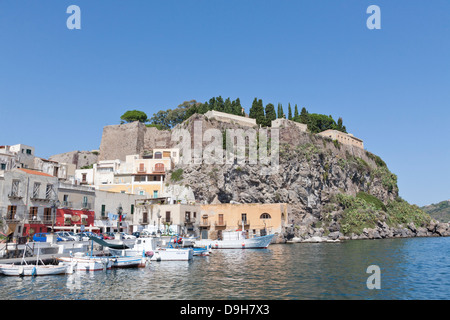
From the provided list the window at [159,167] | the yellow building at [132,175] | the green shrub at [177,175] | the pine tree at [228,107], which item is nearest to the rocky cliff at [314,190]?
the green shrub at [177,175]

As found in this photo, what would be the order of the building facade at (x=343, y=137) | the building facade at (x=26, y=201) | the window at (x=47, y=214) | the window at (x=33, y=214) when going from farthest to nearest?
the building facade at (x=343, y=137) < the window at (x=47, y=214) < the window at (x=33, y=214) < the building facade at (x=26, y=201)

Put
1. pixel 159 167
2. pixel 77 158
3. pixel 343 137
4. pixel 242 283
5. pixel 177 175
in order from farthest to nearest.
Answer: pixel 343 137 < pixel 77 158 < pixel 159 167 < pixel 177 175 < pixel 242 283

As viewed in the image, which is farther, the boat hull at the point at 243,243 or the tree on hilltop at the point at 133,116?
the tree on hilltop at the point at 133,116

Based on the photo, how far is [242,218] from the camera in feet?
161

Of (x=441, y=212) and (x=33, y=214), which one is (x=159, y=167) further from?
(x=441, y=212)

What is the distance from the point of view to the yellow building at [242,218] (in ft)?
160

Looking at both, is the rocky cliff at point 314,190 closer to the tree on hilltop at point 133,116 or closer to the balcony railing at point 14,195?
the tree on hilltop at point 133,116

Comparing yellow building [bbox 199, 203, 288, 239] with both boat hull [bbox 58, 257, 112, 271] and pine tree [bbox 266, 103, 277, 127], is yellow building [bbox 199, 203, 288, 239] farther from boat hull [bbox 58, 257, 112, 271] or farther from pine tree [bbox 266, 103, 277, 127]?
pine tree [bbox 266, 103, 277, 127]

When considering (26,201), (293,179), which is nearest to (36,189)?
(26,201)

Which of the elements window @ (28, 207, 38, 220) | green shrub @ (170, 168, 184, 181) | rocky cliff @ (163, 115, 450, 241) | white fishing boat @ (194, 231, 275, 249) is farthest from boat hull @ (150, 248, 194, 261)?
green shrub @ (170, 168, 184, 181)

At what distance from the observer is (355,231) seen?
60.1 meters

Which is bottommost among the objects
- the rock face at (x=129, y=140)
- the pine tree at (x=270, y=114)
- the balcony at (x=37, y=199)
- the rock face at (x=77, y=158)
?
the balcony at (x=37, y=199)

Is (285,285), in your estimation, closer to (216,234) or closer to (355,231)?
(216,234)
